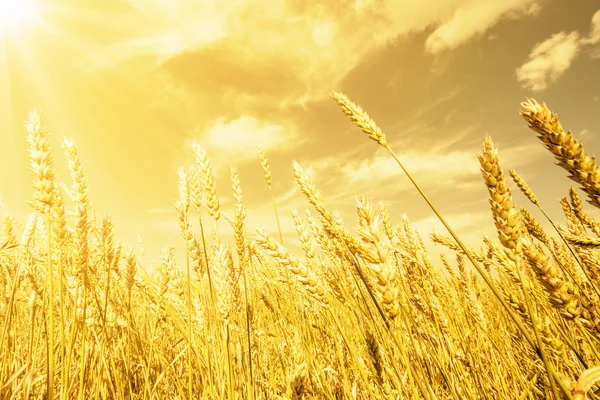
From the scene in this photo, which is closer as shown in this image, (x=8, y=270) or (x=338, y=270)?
(x=338, y=270)

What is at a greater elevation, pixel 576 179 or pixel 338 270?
pixel 338 270

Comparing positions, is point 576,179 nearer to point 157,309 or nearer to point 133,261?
point 133,261

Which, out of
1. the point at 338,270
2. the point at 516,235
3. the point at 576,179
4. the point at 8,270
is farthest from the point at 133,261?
the point at 576,179

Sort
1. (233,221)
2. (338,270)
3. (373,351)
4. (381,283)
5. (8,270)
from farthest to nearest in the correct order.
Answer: (8,270) → (338,270) → (233,221) → (373,351) → (381,283)

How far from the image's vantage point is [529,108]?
99cm

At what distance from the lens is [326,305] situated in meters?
1.75

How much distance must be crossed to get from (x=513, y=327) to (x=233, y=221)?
348 cm

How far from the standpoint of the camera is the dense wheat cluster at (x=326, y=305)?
42.4 inches

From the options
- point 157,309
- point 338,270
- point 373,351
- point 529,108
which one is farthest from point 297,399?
point 157,309

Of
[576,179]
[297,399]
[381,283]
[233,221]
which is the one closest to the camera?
[576,179]

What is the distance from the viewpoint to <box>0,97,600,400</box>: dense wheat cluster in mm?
1077

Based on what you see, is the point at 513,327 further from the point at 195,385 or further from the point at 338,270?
the point at 195,385

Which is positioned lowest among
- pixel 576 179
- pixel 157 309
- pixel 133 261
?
pixel 576 179

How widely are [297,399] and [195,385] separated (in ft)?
4.68
